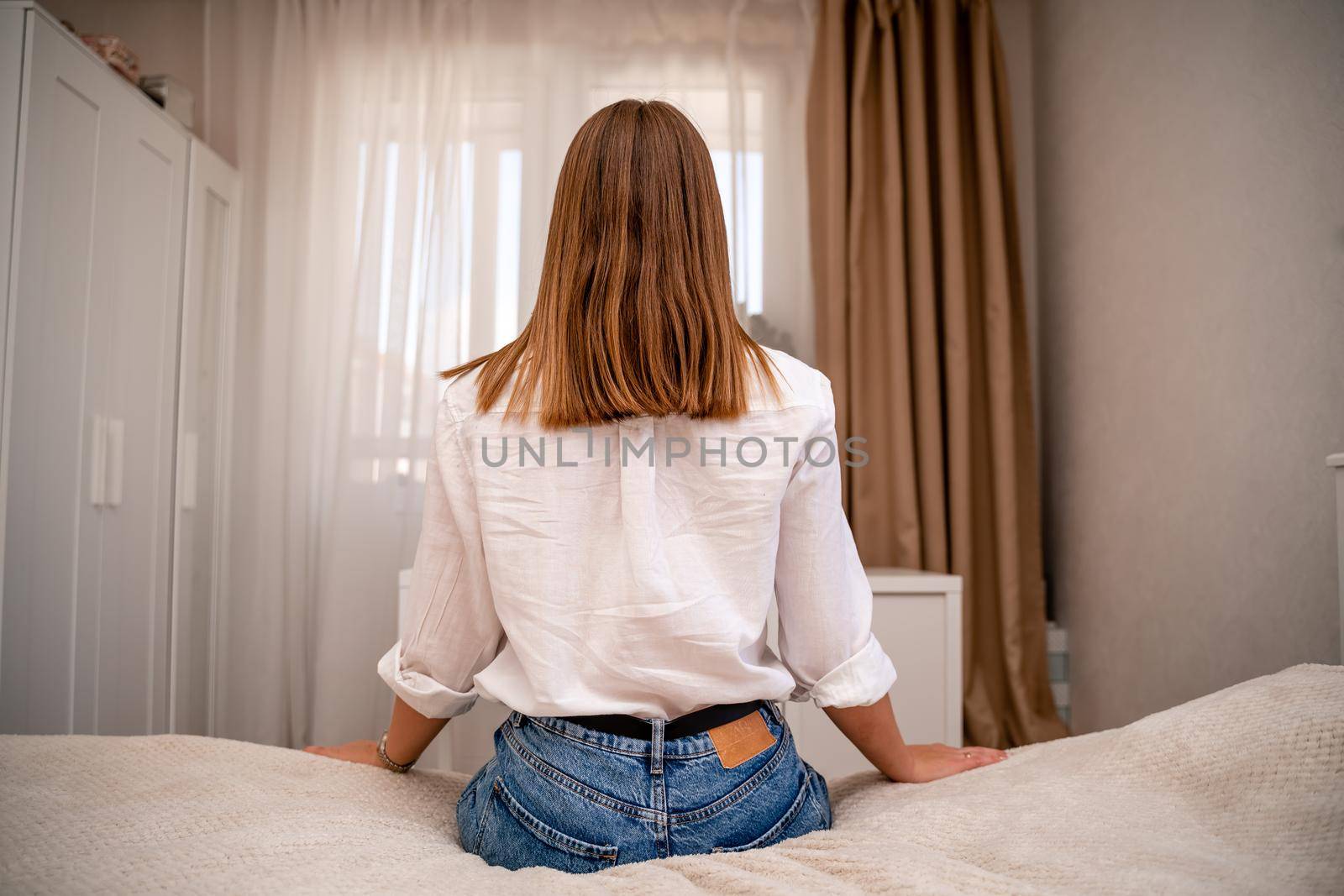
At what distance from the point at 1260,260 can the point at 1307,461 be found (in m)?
0.38

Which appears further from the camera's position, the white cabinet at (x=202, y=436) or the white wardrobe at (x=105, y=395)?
the white cabinet at (x=202, y=436)

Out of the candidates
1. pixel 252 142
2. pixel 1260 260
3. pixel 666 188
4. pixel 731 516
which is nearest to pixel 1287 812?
pixel 731 516

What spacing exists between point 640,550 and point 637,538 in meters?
0.01

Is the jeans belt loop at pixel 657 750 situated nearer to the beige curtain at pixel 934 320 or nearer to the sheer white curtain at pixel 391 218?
the beige curtain at pixel 934 320

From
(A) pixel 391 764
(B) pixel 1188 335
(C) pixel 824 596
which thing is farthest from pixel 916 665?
(A) pixel 391 764

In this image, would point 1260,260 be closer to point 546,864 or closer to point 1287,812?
point 1287,812

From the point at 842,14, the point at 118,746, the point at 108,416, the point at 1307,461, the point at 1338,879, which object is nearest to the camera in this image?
the point at 1338,879

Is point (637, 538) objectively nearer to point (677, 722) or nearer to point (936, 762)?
point (677, 722)

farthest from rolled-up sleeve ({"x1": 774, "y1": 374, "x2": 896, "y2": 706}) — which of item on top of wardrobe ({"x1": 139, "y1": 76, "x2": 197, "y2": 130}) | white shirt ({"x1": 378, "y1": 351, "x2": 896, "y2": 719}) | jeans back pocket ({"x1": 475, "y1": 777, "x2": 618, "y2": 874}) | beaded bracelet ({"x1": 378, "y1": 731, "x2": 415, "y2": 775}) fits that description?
item on top of wardrobe ({"x1": 139, "y1": 76, "x2": 197, "y2": 130})

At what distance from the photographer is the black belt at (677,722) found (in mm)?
877

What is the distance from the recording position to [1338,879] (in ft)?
2.06

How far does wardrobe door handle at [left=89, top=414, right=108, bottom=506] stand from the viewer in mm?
1964

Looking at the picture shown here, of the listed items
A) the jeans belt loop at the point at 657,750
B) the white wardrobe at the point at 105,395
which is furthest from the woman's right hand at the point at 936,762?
the white wardrobe at the point at 105,395

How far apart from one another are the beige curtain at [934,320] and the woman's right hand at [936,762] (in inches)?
54.9
